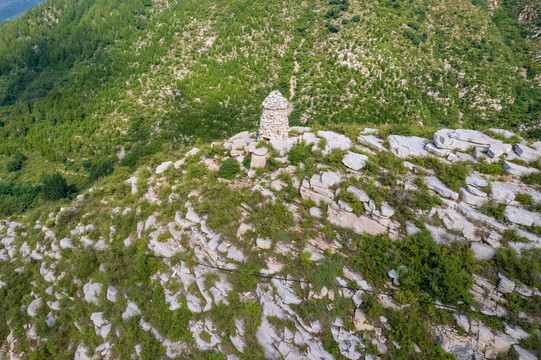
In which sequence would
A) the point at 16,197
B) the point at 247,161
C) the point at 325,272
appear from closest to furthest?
the point at 325,272 → the point at 247,161 → the point at 16,197

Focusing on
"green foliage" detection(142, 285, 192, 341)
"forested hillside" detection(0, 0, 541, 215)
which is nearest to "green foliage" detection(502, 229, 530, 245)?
"green foliage" detection(142, 285, 192, 341)

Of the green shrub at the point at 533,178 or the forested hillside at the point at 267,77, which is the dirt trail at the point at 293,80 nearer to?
the forested hillside at the point at 267,77

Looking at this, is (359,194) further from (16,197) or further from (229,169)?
(16,197)

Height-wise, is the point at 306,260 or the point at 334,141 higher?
the point at 334,141

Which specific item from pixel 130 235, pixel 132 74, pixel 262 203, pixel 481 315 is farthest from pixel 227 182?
pixel 132 74

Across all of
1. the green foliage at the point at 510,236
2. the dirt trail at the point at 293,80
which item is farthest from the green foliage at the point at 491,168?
the dirt trail at the point at 293,80

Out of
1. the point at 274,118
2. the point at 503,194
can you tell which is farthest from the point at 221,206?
the point at 503,194
